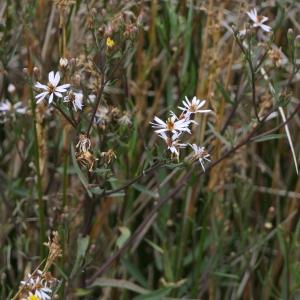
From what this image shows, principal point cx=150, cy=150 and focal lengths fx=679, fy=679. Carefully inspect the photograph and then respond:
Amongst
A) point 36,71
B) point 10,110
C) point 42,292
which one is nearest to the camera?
point 42,292

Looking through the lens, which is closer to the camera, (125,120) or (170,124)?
(170,124)

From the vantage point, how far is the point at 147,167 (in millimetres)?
1421

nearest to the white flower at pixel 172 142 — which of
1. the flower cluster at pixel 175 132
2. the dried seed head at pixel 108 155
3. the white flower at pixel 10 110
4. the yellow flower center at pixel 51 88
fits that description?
the flower cluster at pixel 175 132

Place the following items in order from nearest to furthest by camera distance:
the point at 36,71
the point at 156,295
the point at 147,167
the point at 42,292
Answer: the point at 42,292, the point at 36,71, the point at 147,167, the point at 156,295

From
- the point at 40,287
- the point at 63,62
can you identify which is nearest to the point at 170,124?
the point at 63,62

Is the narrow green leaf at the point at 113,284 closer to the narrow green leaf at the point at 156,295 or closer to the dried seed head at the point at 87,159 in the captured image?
the narrow green leaf at the point at 156,295

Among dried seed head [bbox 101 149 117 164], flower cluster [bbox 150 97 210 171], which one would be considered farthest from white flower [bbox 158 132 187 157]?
dried seed head [bbox 101 149 117 164]

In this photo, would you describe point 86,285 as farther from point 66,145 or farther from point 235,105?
point 235,105

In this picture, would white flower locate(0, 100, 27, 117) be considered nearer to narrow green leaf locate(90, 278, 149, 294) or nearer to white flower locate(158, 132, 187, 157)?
narrow green leaf locate(90, 278, 149, 294)

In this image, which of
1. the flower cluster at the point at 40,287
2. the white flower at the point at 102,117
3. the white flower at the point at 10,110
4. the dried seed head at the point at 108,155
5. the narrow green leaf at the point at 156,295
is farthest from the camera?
the white flower at the point at 10,110

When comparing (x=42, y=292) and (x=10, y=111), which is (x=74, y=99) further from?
(x=10, y=111)

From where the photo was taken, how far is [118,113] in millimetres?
1430

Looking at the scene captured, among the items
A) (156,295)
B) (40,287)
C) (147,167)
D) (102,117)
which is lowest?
(156,295)

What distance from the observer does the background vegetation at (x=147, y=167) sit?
1497mm
